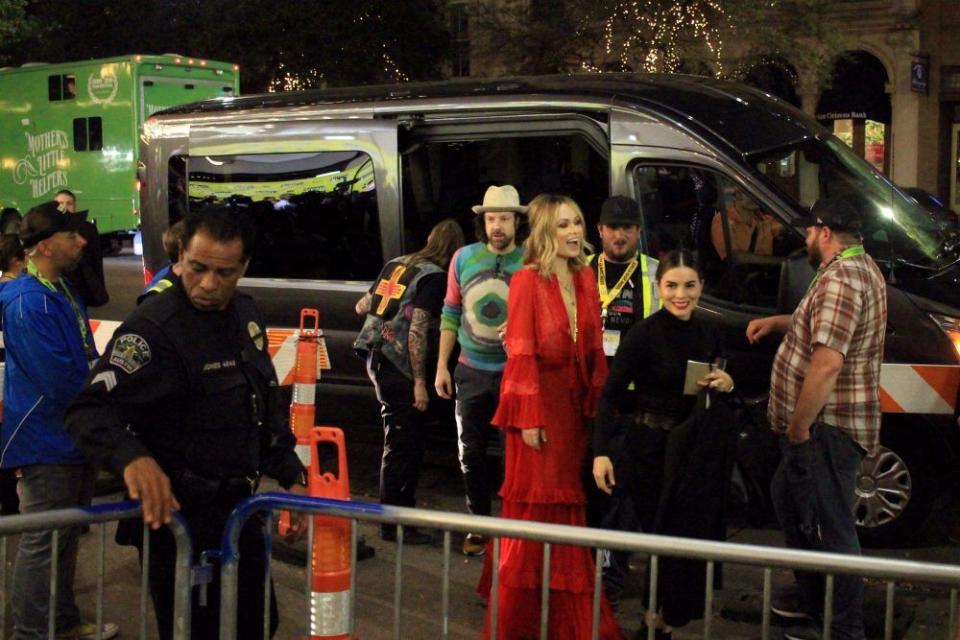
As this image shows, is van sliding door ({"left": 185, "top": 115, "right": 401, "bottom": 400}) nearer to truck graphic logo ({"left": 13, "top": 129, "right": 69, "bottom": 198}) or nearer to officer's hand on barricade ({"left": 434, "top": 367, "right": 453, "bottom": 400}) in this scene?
officer's hand on barricade ({"left": 434, "top": 367, "right": 453, "bottom": 400})

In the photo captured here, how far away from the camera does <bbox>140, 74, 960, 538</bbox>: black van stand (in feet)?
21.1

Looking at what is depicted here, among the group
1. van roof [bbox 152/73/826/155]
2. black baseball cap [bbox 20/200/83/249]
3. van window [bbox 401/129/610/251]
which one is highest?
van roof [bbox 152/73/826/155]

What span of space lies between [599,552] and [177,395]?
4.10 feet

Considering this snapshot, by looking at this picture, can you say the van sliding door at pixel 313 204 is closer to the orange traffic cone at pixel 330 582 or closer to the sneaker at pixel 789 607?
the sneaker at pixel 789 607

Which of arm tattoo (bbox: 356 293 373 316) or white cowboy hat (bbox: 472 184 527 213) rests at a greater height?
white cowboy hat (bbox: 472 184 527 213)

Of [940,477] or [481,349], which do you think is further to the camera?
[940,477]

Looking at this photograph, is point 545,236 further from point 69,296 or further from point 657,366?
point 69,296

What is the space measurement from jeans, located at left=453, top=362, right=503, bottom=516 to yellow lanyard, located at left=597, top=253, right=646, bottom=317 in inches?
23.9

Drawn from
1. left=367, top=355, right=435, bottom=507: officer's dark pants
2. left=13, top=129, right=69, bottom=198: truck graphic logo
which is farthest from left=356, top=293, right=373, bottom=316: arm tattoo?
left=13, top=129, right=69, bottom=198: truck graphic logo

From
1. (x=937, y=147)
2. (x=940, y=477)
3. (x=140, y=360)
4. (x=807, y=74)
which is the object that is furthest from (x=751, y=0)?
(x=140, y=360)

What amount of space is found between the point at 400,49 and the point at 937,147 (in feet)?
41.9

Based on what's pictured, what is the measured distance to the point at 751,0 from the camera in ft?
70.4

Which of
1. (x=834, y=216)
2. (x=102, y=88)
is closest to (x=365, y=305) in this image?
(x=834, y=216)

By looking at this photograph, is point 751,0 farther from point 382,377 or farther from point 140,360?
point 140,360
